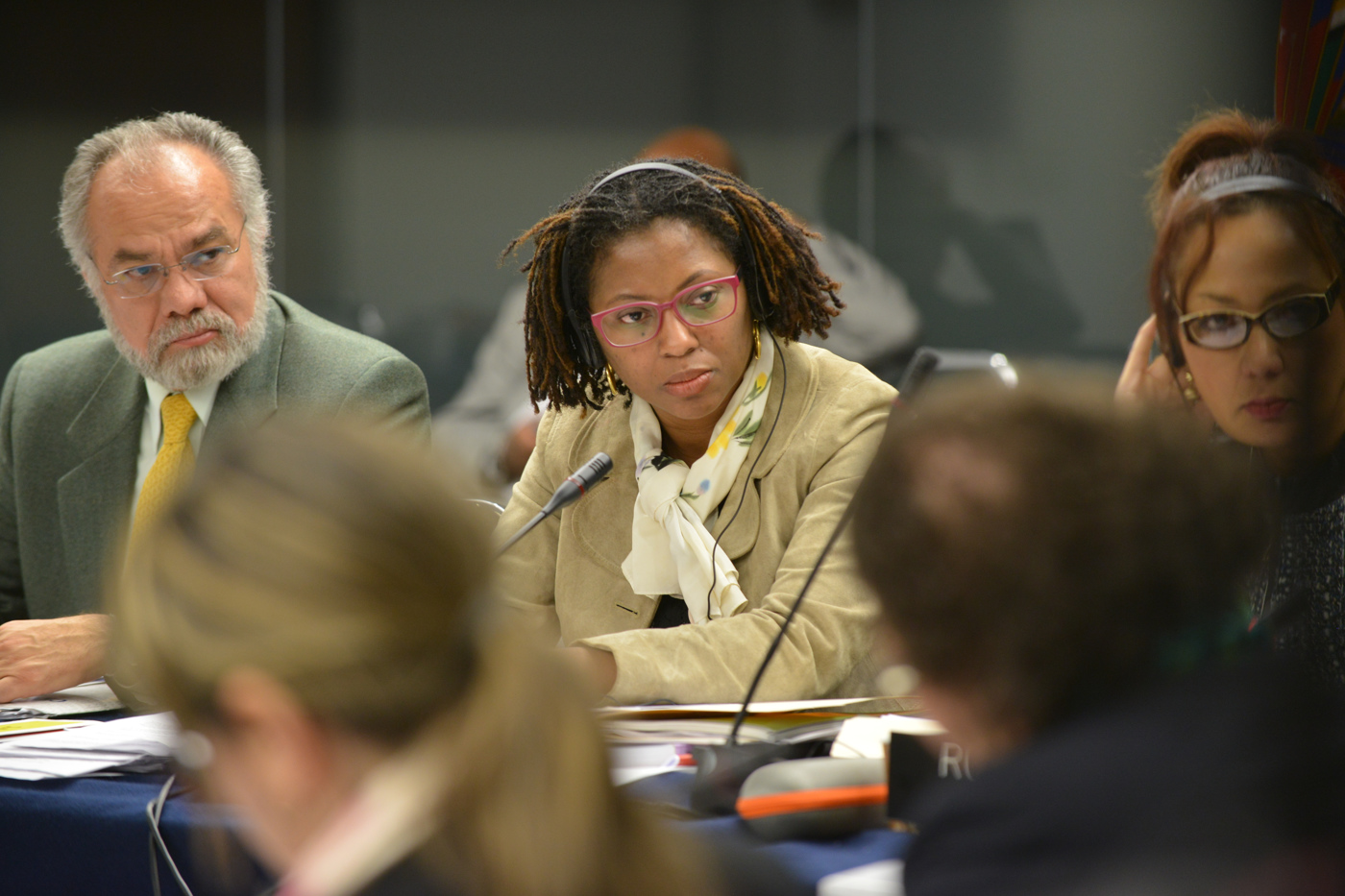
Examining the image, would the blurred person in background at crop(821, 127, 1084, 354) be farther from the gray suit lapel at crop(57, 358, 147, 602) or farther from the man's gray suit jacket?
the gray suit lapel at crop(57, 358, 147, 602)

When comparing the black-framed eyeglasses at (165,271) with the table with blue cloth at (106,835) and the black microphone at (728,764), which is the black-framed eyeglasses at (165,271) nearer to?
the table with blue cloth at (106,835)

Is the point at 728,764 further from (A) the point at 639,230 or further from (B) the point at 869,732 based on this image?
(A) the point at 639,230

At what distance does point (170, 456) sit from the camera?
215 cm

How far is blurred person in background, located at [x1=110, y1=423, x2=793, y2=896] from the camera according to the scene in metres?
0.62

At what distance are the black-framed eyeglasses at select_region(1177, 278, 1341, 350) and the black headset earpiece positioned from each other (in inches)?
26.4

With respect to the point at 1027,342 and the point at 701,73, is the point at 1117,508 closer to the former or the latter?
the point at 1027,342

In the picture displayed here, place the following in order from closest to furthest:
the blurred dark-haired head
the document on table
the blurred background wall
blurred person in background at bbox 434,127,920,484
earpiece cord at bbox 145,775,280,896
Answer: the blurred dark-haired head, earpiece cord at bbox 145,775,280,896, the document on table, blurred person in background at bbox 434,127,920,484, the blurred background wall

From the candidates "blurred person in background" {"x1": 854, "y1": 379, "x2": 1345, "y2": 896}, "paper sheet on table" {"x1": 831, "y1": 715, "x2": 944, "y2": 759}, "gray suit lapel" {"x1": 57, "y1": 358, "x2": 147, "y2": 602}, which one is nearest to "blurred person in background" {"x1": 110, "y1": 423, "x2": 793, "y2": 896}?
"blurred person in background" {"x1": 854, "y1": 379, "x2": 1345, "y2": 896}

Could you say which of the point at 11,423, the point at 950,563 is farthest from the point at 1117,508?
the point at 11,423

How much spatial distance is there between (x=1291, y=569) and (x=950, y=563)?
0.69 meters

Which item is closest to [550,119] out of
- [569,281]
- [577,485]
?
[569,281]

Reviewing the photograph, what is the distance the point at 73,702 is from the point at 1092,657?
1.37 meters

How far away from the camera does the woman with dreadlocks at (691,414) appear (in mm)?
1849

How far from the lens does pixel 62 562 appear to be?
7.31ft
